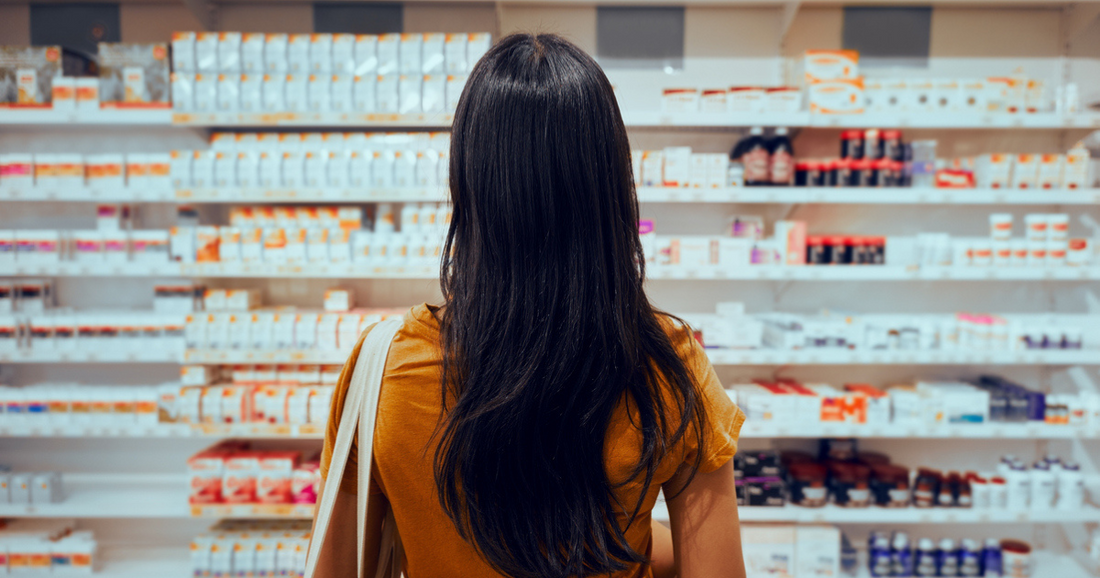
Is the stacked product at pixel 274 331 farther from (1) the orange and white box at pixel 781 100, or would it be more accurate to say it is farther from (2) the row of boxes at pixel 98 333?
(1) the orange and white box at pixel 781 100

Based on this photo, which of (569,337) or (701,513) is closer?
(569,337)

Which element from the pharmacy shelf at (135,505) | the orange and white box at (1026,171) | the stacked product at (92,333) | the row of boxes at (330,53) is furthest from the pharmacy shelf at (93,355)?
the orange and white box at (1026,171)

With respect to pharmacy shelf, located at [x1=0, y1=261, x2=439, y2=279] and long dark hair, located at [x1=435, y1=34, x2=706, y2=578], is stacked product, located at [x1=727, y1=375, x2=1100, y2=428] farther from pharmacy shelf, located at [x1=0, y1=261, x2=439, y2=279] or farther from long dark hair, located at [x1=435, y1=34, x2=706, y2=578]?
long dark hair, located at [x1=435, y1=34, x2=706, y2=578]

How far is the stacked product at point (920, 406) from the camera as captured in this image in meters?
2.64

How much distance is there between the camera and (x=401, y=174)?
8.54ft

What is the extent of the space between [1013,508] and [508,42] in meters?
3.12

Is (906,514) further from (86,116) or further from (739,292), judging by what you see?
(86,116)

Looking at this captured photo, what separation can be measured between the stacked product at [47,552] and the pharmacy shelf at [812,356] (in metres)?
1.11

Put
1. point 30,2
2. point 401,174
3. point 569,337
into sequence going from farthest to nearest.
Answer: point 30,2
point 401,174
point 569,337

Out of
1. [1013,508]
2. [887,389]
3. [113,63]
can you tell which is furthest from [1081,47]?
[113,63]

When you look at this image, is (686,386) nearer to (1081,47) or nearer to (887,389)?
(887,389)

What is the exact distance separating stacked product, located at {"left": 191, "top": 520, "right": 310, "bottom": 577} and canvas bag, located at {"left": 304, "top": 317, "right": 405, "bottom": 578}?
2.08 m

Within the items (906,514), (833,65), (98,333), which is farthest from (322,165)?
(906,514)

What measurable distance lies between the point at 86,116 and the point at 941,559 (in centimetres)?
427
